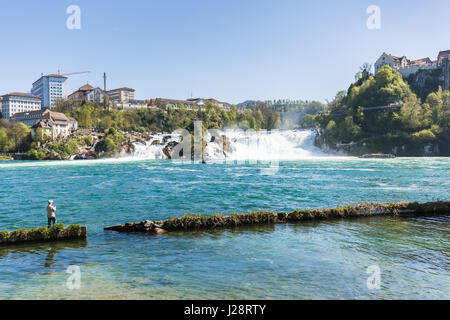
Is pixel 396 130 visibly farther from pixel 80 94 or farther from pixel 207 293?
pixel 80 94

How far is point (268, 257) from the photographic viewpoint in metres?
13.9

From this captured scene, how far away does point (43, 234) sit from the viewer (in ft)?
52.9

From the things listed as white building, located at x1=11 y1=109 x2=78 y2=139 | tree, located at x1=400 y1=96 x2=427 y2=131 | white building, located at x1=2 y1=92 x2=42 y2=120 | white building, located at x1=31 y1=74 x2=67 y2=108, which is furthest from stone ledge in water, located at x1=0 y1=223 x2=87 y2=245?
white building, located at x1=31 y1=74 x2=67 y2=108

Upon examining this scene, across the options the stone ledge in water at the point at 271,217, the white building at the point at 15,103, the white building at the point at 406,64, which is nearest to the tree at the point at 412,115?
the white building at the point at 406,64

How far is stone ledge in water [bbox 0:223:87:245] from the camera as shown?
15.8 meters

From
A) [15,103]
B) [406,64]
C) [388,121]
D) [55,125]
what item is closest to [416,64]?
[406,64]

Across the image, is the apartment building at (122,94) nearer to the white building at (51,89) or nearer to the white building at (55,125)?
the white building at (51,89)

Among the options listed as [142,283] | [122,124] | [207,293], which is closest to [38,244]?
[142,283]

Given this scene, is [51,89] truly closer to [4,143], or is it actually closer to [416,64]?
[4,143]

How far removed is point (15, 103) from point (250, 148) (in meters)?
131

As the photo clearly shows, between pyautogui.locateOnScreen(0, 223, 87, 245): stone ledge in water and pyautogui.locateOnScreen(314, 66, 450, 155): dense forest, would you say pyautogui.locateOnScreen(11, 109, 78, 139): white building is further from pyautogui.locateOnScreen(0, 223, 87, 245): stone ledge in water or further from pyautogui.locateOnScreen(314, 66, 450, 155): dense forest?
pyautogui.locateOnScreen(0, 223, 87, 245): stone ledge in water

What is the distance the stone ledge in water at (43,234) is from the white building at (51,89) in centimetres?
18831

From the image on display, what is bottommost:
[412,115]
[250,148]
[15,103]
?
[250,148]
